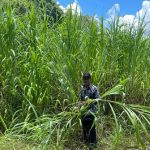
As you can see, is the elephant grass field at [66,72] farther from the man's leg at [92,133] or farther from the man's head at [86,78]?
the man's head at [86,78]

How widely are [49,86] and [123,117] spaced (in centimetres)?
113

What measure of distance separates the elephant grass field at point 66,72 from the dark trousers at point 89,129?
10 centimetres

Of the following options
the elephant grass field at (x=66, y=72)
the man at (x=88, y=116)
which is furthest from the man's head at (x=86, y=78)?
the elephant grass field at (x=66, y=72)

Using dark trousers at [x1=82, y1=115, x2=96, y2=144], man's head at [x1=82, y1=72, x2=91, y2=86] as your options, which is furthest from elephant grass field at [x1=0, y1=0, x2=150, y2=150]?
man's head at [x1=82, y1=72, x2=91, y2=86]

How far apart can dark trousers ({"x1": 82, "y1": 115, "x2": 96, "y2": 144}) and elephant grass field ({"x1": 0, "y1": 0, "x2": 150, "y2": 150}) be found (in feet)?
0.34

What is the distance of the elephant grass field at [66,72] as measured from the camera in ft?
18.9

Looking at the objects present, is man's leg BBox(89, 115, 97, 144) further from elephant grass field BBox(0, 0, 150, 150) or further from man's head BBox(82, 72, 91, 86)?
man's head BBox(82, 72, 91, 86)

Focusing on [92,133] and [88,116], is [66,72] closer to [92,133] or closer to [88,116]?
[88,116]

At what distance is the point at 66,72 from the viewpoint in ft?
19.9

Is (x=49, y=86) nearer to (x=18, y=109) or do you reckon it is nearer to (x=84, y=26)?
(x=18, y=109)

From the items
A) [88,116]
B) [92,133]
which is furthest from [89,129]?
[88,116]

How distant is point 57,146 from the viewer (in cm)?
532

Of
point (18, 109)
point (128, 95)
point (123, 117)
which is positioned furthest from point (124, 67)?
point (18, 109)

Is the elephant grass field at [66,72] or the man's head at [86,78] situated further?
the elephant grass field at [66,72]
